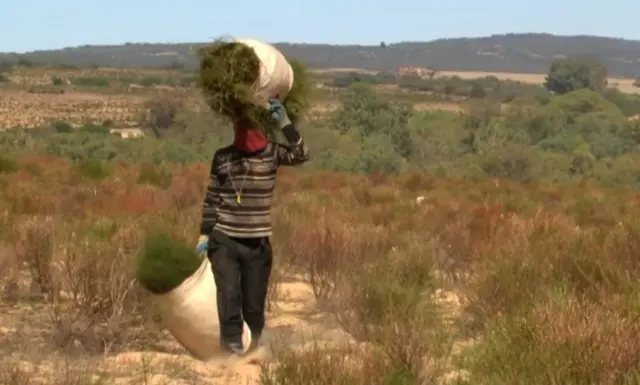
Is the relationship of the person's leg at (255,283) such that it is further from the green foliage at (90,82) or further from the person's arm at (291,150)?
the green foliage at (90,82)

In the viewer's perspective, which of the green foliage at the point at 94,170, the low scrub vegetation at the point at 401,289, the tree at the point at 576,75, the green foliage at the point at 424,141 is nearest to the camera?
the low scrub vegetation at the point at 401,289

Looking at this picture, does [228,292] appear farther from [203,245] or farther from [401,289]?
[401,289]

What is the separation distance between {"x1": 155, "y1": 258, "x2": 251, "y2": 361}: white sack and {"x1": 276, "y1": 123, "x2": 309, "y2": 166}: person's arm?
0.73 metres

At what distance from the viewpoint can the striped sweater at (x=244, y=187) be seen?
6.09 metres

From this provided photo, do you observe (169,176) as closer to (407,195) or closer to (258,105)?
(407,195)

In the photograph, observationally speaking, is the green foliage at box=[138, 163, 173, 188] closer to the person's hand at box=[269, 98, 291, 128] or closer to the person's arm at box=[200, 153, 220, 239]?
the person's arm at box=[200, 153, 220, 239]

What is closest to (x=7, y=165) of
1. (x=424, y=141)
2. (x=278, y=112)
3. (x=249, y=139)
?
(x=249, y=139)

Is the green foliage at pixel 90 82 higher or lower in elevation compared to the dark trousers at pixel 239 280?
lower

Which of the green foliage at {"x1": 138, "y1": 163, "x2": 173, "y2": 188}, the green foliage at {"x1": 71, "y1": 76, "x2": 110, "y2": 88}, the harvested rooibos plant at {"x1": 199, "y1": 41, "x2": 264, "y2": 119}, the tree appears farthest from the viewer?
the tree

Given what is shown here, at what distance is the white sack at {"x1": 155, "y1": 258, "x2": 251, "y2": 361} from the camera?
595cm

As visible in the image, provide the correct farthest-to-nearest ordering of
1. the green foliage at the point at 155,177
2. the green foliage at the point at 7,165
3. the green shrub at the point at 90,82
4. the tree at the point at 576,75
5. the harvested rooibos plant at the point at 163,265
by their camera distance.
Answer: the tree at the point at 576,75, the green shrub at the point at 90,82, the green foliage at the point at 7,165, the green foliage at the point at 155,177, the harvested rooibos plant at the point at 163,265

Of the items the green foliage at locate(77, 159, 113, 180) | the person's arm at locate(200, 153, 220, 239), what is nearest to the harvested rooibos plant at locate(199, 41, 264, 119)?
the person's arm at locate(200, 153, 220, 239)

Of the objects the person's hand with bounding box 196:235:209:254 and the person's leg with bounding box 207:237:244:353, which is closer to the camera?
the person's leg with bounding box 207:237:244:353

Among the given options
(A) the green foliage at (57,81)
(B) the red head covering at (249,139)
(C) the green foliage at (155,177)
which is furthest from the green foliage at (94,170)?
(A) the green foliage at (57,81)
